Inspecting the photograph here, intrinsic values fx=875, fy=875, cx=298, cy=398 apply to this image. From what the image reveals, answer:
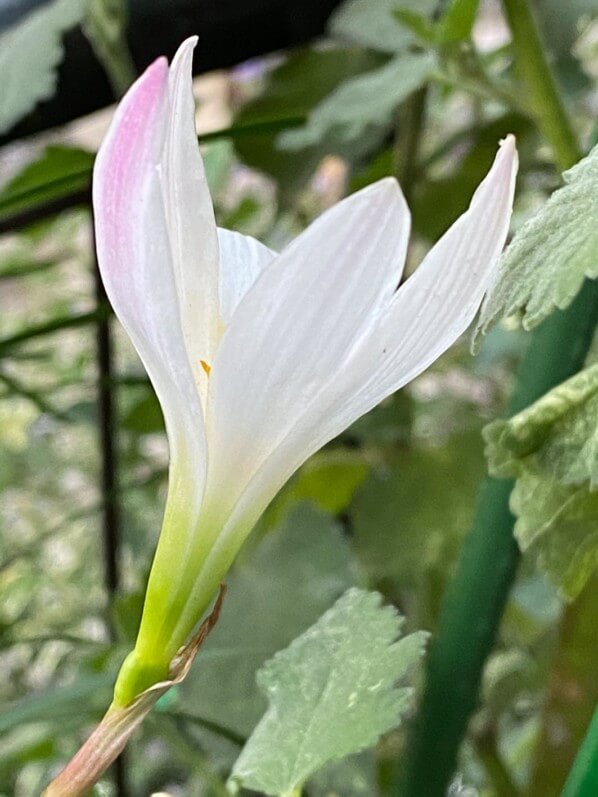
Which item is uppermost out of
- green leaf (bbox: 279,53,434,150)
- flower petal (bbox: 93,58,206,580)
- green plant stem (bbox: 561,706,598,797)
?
green leaf (bbox: 279,53,434,150)

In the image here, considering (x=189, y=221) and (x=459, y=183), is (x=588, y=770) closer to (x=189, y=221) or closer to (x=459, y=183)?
(x=189, y=221)

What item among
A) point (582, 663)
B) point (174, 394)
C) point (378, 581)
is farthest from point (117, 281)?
point (378, 581)

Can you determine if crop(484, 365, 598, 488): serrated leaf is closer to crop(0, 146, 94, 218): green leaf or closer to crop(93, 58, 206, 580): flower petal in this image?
crop(93, 58, 206, 580): flower petal

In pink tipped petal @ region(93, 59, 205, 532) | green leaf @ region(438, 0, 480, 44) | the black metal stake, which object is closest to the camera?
pink tipped petal @ region(93, 59, 205, 532)

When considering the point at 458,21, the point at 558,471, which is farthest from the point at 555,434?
the point at 458,21

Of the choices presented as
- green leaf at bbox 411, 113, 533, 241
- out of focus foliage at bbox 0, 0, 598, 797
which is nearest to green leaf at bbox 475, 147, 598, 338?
out of focus foliage at bbox 0, 0, 598, 797
